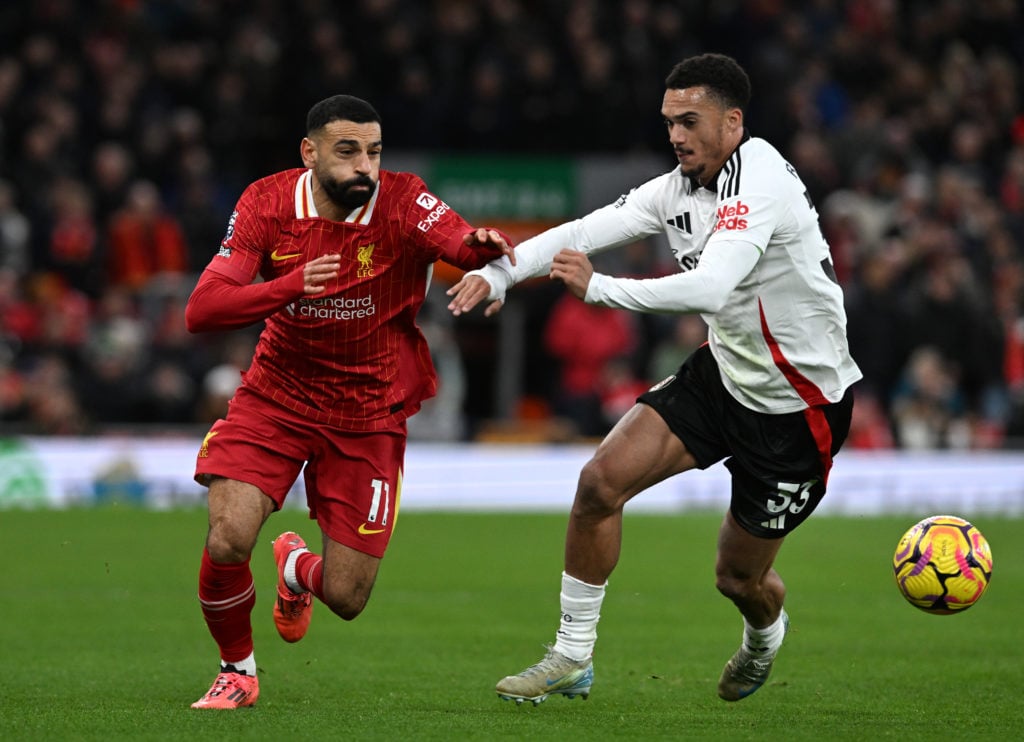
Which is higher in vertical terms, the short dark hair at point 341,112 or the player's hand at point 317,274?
the short dark hair at point 341,112

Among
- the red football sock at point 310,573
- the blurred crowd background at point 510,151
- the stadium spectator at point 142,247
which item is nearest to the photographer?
the red football sock at point 310,573

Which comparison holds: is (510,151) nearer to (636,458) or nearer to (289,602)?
(289,602)

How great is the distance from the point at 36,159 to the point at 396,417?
12.7 metres

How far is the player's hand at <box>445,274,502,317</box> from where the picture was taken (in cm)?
702

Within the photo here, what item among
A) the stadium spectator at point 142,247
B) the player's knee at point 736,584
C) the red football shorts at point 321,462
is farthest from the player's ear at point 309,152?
the stadium spectator at point 142,247

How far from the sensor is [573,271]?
6.86 meters

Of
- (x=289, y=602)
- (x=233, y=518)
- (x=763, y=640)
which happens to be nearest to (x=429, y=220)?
(x=233, y=518)

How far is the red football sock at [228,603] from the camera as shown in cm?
736

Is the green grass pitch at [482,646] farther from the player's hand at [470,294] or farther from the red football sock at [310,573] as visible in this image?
the player's hand at [470,294]

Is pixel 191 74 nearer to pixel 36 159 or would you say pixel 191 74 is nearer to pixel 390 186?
pixel 36 159

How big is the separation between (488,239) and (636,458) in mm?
1130

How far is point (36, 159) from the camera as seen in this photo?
19281 millimetres

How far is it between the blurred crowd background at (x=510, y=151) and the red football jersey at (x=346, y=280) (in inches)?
388

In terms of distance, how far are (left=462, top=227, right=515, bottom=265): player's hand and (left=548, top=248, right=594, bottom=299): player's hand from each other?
1.53 ft
